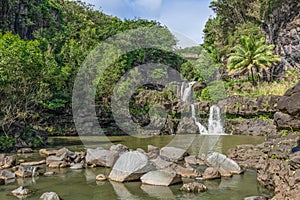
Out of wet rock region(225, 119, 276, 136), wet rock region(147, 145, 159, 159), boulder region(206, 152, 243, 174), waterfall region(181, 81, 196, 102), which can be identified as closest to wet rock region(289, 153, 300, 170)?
boulder region(206, 152, 243, 174)

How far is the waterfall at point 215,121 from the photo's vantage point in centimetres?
3146

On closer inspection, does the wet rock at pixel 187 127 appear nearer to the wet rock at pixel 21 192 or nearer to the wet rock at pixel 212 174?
the wet rock at pixel 212 174

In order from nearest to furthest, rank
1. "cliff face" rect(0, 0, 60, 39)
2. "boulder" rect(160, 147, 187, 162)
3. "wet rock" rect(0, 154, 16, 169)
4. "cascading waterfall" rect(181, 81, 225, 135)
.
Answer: "wet rock" rect(0, 154, 16, 169) < "boulder" rect(160, 147, 187, 162) < "cliff face" rect(0, 0, 60, 39) < "cascading waterfall" rect(181, 81, 225, 135)

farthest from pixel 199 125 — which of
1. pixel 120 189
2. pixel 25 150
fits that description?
pixel 120 189

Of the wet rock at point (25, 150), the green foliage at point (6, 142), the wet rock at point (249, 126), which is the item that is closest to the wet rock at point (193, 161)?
the wet rock at point (25, 150)

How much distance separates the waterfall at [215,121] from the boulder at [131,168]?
786 inches

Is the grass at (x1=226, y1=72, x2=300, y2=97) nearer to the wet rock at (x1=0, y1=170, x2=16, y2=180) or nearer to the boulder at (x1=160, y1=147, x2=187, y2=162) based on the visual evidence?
the boulder at (x1=160, y1=147, x2=187, y2=162)

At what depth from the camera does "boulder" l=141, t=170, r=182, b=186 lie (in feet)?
37.0

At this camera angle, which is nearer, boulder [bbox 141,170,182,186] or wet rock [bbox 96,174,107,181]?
boulder [bbox 141,170,182,186]

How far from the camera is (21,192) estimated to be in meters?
10.4

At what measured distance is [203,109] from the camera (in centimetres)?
3209

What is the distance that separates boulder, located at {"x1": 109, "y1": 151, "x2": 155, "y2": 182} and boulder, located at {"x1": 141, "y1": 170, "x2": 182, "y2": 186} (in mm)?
335

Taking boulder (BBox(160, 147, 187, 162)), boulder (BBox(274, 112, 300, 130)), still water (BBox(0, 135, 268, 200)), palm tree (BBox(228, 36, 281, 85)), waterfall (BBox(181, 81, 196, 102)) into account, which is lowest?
still water (BBox(0, 135, 268, 200))

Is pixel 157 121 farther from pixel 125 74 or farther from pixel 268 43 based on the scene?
pixel 268 43
